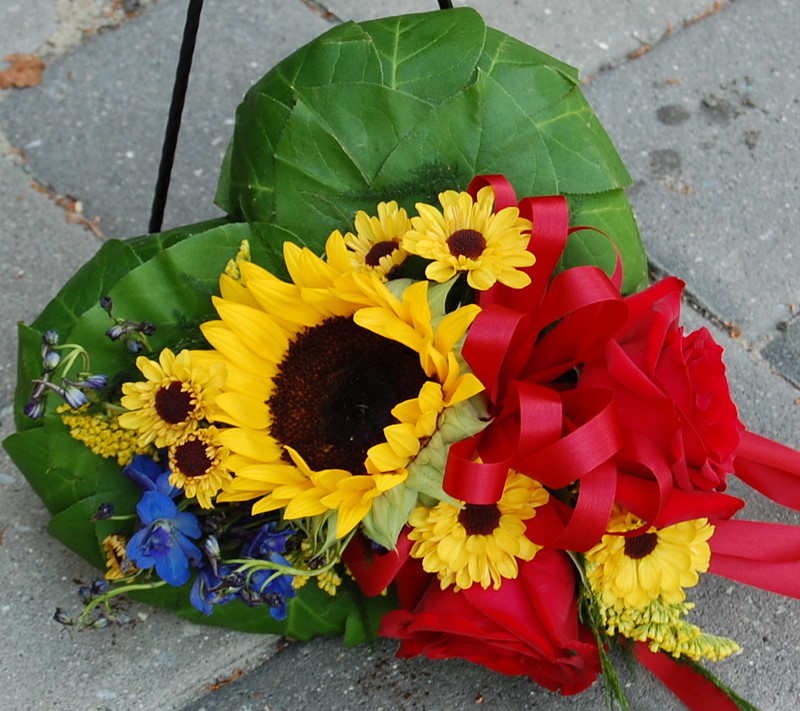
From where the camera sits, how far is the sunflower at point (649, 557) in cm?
112

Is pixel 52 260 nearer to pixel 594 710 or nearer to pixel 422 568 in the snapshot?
pixel 422 568

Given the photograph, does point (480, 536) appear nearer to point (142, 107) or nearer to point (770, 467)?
point (770, 467)

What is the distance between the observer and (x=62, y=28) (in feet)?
7.75

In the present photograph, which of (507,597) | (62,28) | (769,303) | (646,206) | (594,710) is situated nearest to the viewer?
(507,597)

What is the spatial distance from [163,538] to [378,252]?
400 mm

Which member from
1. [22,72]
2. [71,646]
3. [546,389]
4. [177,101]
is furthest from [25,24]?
[546,389]

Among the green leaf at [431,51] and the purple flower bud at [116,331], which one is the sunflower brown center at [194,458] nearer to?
the purple flower bud at [116,331]

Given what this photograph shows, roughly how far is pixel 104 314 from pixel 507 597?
0.57 metres

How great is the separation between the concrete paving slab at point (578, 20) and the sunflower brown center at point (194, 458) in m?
1.57

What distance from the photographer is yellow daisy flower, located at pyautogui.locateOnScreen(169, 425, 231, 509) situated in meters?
1.07

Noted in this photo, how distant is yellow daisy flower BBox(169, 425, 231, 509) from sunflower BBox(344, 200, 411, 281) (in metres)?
0.25

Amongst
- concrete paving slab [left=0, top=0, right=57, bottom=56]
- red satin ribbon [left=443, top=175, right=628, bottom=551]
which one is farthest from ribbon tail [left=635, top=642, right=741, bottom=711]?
concrete paving slab [left=0, top=0, right=57, bottom=56]

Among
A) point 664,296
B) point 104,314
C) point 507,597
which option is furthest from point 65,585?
→ point 664,296

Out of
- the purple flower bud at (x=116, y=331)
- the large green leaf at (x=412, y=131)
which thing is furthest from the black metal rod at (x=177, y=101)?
the purple flower bud at (x=116, y=331)
